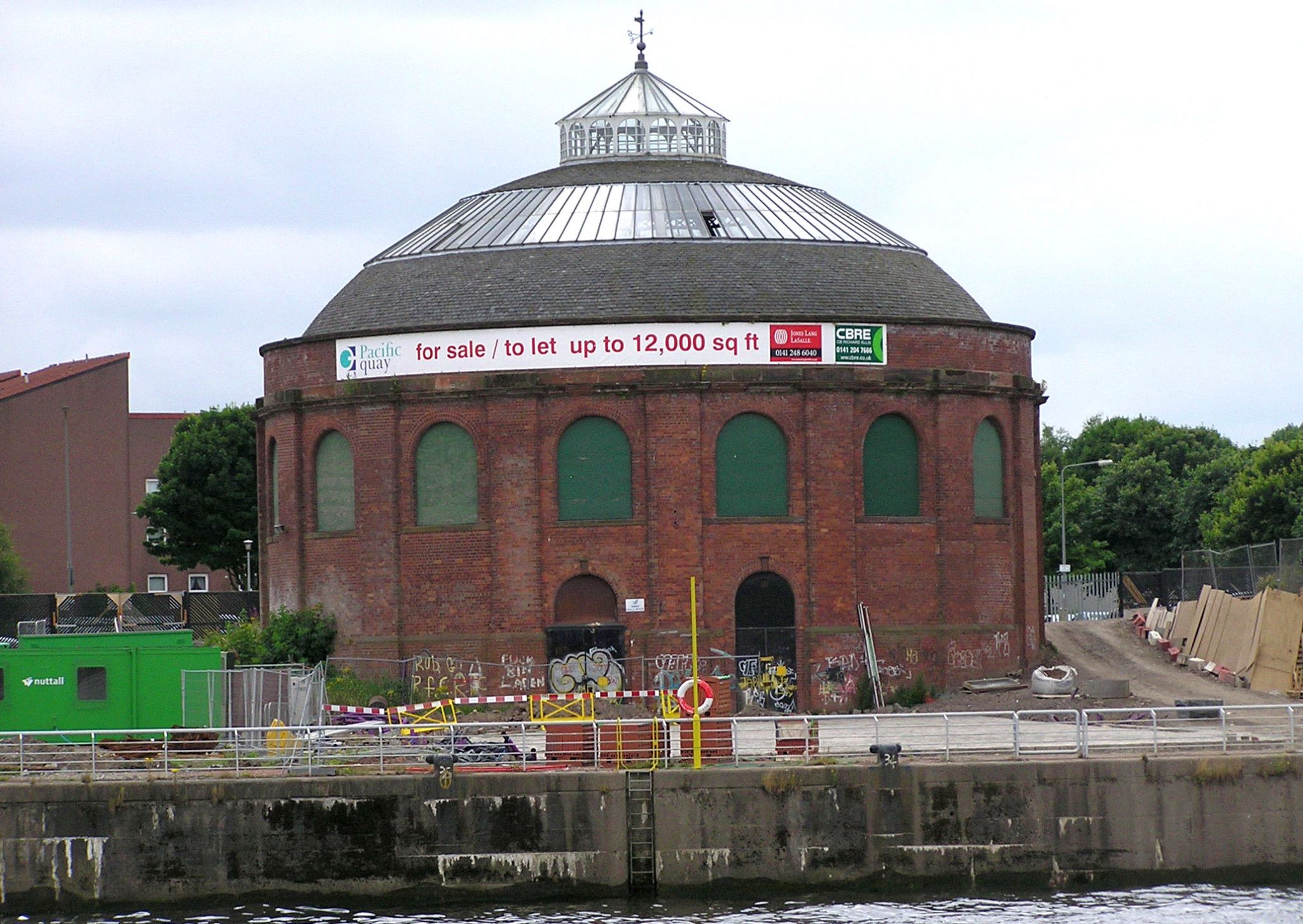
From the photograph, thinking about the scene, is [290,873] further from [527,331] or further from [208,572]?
[208,572]

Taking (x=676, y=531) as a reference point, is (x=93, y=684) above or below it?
below

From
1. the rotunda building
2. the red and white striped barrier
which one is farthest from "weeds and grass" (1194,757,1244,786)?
the rotunda building

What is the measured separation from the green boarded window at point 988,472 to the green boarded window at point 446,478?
12843 millimetres

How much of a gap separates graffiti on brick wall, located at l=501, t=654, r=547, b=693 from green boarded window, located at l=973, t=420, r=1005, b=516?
1201 cm

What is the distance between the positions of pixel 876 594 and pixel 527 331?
35.4 ft

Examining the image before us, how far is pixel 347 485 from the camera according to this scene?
56844mm

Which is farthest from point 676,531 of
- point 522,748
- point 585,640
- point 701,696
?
point 522,748

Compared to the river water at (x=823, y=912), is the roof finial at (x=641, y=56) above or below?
above

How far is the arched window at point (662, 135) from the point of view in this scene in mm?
65375

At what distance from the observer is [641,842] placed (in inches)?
1452

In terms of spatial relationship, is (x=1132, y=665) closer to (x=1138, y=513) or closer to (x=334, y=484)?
(x=334, y=484)

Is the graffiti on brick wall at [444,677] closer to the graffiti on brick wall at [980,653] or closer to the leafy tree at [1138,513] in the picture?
the graffiti on brick wall at [980,653]

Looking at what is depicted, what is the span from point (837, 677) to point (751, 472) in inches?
215

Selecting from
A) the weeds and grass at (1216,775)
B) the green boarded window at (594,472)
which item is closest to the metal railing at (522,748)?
the weeds and grass at (1216,775)
